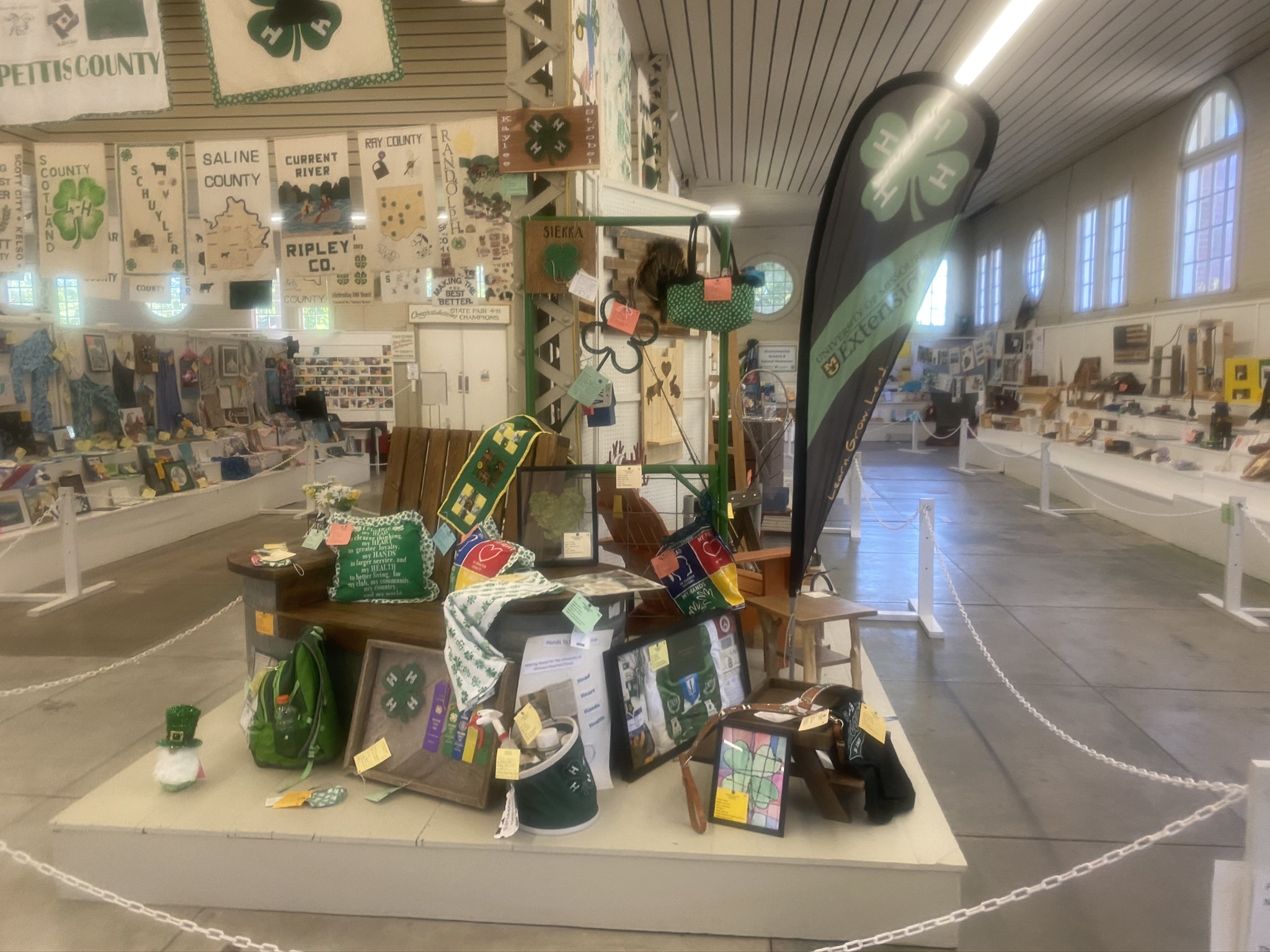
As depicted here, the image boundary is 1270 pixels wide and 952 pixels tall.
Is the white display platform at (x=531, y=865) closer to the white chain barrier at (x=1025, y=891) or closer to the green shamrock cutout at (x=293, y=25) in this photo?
the white chain barrier at (x=1025, y=891)

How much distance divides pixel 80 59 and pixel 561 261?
177cm

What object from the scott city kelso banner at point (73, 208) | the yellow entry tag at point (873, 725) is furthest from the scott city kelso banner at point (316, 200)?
the yellow entry tag at point (873, 725)

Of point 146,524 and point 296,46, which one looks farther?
point 146,524

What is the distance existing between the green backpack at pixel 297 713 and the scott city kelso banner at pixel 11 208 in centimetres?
249

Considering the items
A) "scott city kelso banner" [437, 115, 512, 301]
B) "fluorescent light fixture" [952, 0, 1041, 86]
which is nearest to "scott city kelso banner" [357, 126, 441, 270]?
"scott city kelso banner" [437, 115, 512, 301]

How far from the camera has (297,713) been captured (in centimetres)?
284

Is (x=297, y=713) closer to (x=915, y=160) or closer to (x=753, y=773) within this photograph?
(x=753, y=773)

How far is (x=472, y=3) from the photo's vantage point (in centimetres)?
Result: 681

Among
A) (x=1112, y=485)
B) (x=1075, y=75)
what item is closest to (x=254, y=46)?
(x=1112, y=485)

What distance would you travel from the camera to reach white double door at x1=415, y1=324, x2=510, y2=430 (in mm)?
9945

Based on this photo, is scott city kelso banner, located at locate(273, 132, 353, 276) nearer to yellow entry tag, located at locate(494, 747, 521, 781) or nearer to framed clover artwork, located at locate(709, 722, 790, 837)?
yellow entry tag, located at locate(494, 747, 521, 781)

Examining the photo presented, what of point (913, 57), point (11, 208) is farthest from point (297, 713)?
point (913, 57)

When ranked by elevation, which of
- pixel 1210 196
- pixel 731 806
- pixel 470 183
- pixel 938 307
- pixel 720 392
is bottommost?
pixel 731 806

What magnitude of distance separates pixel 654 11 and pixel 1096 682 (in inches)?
246
